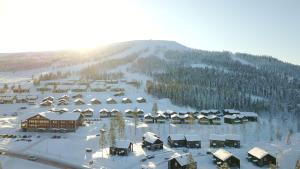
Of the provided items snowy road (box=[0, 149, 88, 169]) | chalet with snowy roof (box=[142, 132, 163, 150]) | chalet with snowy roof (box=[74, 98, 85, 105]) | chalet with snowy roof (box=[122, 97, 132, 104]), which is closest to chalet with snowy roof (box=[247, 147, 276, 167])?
chalet with snowy roof (box=[142, 132, 163, 150])

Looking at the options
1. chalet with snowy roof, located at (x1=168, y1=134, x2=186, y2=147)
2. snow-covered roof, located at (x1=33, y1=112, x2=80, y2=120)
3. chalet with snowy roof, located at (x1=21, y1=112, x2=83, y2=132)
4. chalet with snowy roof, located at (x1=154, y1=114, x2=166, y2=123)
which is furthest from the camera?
chalet with snowy roof, located at (x1=154, y1=114, x2=166, y2=123)

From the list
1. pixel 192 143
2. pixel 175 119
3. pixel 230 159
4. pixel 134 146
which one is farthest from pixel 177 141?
pixel 175 119

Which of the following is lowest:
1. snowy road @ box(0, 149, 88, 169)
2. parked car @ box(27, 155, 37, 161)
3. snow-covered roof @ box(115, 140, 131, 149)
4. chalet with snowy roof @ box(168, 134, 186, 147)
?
snowy road @ box(0, 149, 88, 169)

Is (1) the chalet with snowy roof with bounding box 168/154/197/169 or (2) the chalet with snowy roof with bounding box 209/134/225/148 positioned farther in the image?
(2) the chalet with snowy roof with bounding box 209/134/225/148

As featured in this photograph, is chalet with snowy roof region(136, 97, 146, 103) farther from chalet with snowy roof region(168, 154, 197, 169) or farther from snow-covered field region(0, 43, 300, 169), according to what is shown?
chalet with snowy roof region(168, 154, 197, 169)

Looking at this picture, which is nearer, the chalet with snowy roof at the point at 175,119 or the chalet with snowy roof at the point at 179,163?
the chalet with snowy roof at the point at 179,163

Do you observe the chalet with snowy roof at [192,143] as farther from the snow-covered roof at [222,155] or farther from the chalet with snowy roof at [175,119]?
the chalet with snowy roof at [175,119]

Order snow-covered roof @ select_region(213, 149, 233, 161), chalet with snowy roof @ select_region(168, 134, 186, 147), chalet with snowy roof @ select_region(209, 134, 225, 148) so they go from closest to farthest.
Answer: snow-covered roof @ select_region(213, 149, 233, 161), chalet with snowy roof @ select_region(168, 134, 186, 147), chalet with snowy roof @ select_region(209, 134, 225, 148)

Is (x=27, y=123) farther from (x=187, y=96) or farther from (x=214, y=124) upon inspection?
(x=187, y=96)

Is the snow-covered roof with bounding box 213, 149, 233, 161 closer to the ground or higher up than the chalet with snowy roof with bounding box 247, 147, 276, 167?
higher up

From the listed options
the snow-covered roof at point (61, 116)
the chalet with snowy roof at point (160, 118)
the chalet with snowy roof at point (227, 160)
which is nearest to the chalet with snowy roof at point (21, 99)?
the snow-covered roof at point (61, 116)

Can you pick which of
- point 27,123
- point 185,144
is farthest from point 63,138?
point 185,144
